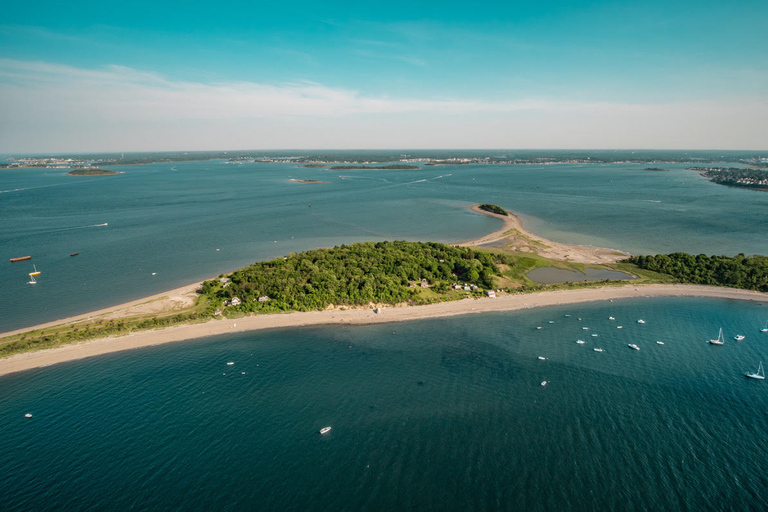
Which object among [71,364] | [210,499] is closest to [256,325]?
[71,364]

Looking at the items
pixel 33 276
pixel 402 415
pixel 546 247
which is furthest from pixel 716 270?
pixel 33 276

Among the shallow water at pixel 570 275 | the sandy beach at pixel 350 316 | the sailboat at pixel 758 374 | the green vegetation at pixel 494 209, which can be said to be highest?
the green vegetation at pixel 494 209

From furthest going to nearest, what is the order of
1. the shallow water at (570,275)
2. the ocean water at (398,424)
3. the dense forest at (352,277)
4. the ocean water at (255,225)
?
the ocean water at (255,225), the shallow water at (570,275), the dense forest at (352,277), the ocean water at (398,424)

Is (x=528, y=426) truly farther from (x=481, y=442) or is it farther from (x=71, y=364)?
(x=71, y=364)

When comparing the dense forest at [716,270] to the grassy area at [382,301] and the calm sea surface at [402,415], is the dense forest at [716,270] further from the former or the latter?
the calm sea surface at [402,415]

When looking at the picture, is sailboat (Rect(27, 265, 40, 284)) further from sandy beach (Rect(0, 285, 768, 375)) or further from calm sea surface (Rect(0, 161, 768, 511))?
sandy beach (Rect(0, 285, 768, 375))

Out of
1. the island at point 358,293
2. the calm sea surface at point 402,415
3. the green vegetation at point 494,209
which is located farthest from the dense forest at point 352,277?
the green vegetation at point 494,209

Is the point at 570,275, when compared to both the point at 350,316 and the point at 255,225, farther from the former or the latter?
the point at 255,225
